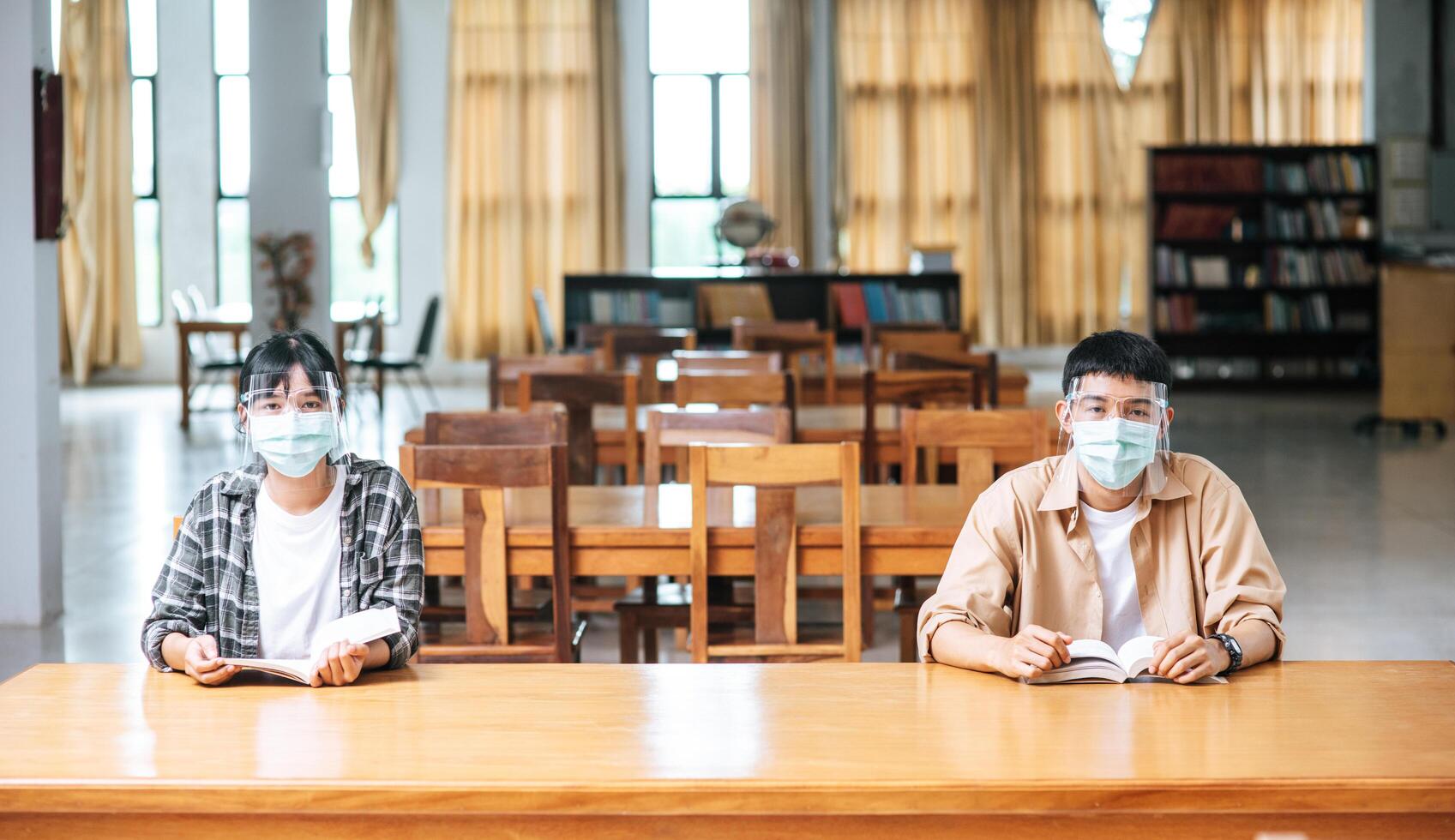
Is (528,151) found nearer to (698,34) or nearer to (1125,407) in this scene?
(698,34)

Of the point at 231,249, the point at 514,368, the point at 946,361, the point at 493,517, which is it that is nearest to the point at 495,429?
the point at 493,517

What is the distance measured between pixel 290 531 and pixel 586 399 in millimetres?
2431

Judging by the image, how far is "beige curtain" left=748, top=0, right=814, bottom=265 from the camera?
14.0 metres

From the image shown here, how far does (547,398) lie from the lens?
4.60 metres

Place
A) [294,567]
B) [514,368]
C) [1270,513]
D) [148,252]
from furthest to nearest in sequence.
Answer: [148,252] < [1270,513] < [514,368] < [294,567]

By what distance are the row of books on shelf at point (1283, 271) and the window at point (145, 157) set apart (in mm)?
9209

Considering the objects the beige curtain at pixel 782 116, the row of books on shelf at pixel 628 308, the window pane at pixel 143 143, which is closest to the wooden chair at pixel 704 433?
the row of books on shelf at pixel 628 308

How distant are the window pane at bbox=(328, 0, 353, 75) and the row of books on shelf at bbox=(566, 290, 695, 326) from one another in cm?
599

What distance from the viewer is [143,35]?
47.0 feet

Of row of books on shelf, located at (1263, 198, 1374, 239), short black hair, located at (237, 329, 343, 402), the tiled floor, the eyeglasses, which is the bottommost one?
the tiled floor

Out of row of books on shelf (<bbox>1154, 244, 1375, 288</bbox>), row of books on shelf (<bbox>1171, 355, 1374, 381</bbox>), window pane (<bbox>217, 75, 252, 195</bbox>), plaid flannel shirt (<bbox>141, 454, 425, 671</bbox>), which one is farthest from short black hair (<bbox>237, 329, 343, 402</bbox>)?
window pane (<bbox>217, 75, 252, 195</bbox>)

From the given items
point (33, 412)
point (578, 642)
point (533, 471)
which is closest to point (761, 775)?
point (533, 471)

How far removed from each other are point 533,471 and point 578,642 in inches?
17.8

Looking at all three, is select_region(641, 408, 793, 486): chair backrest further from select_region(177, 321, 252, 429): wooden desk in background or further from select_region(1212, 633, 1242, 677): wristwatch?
select_region(177, 321, 252, 429): wooden desk in background
